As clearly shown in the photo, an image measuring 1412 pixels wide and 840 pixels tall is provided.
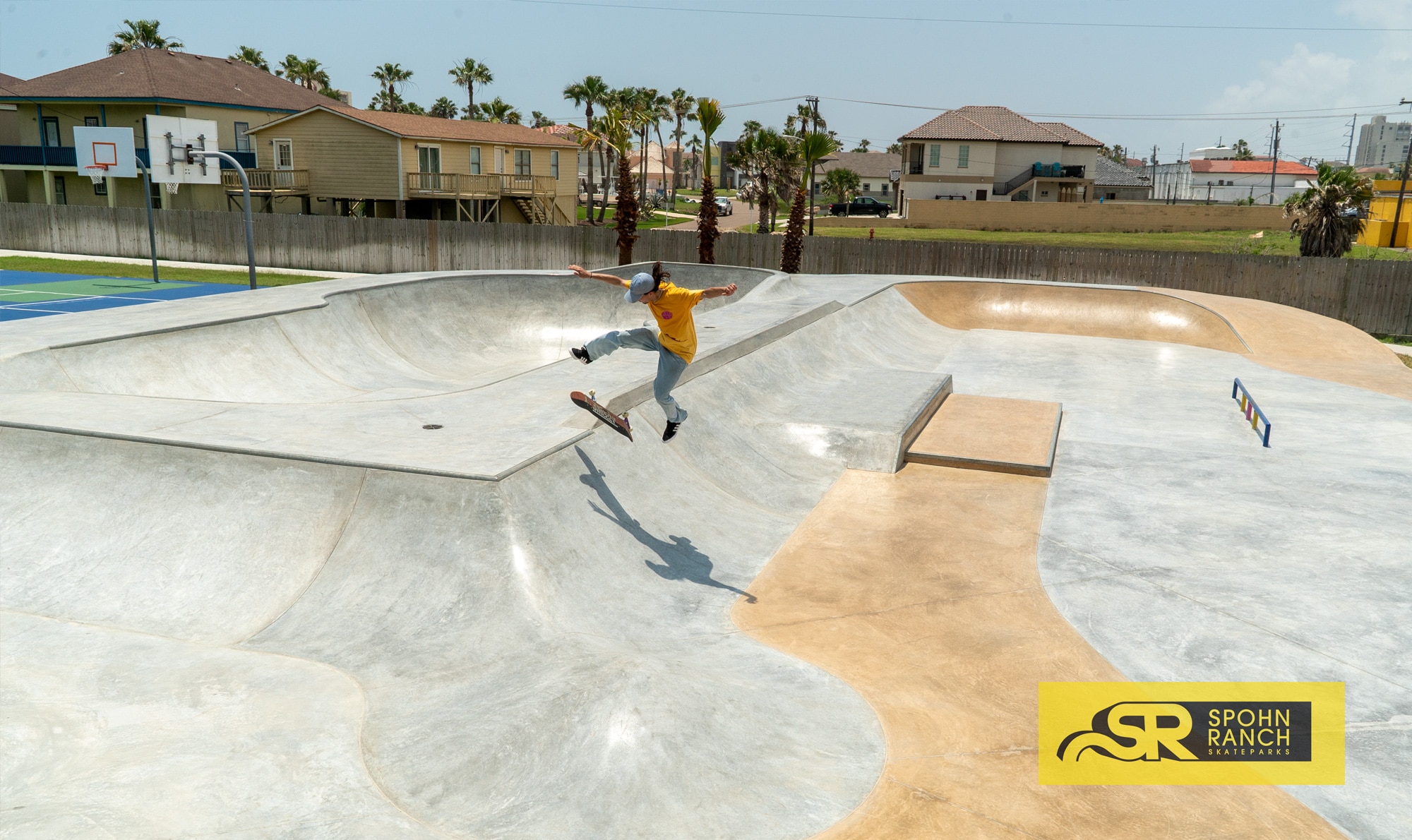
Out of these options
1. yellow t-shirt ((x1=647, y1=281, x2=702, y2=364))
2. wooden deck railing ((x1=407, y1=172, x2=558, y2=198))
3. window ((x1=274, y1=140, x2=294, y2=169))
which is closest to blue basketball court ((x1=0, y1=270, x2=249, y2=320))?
wooden deck railing ((x1=407, y1=172, x2=558, y2=198))

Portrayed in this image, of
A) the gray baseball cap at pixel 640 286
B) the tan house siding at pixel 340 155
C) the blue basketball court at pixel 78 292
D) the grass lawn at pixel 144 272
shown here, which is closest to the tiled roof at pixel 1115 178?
the tan house siding at pixel 340 155

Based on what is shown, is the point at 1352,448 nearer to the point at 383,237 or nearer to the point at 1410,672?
the point at 1410,672

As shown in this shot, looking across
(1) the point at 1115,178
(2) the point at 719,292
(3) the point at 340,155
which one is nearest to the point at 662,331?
(2) the point at 719,292

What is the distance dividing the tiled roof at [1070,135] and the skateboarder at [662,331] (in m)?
61.5

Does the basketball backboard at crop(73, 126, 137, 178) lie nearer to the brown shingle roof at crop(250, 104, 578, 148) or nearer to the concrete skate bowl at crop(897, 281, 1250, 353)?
the brown shingle roof at crop(250, 104, 578, 148)

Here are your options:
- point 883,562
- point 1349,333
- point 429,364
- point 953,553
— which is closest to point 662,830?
point 883,562

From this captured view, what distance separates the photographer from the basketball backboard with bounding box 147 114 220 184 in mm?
23641

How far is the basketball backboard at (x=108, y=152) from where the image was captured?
26.6m

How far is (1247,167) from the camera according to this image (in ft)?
404

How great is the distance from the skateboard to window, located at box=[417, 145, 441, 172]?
117ft

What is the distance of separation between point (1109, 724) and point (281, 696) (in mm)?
5025

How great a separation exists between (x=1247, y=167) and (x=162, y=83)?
127 meters

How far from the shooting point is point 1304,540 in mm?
8906

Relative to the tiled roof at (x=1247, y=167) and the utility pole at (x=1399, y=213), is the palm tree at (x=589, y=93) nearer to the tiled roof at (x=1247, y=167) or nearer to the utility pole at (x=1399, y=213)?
the utility pole at (x=1399, y=213)
